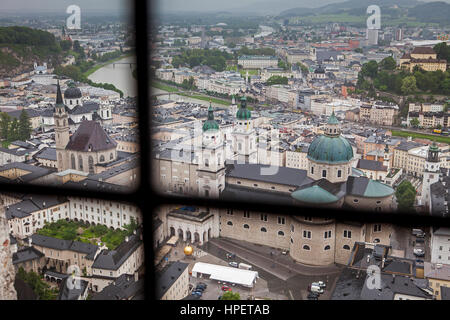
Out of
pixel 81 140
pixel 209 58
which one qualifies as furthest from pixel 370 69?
pixel 81 140

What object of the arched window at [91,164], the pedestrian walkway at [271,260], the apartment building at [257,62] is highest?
the apartment building at [257,62]

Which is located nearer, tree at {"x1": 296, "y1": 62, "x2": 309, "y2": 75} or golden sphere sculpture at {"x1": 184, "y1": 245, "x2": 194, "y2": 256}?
golden sphere sculpture at {"x1": 184, "y1": 245, "x2": 194, "y2": 256}

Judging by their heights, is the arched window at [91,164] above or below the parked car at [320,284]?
above

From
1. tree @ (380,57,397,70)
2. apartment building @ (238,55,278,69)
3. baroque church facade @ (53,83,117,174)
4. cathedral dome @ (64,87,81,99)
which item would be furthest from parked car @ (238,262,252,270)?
apartment building @ (238,55,278,69)

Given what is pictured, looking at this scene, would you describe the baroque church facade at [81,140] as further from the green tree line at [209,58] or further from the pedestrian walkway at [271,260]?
the green tree line at [209,58]

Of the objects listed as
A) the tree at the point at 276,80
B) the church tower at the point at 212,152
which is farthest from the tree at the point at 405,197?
the tree at the point at 276,80

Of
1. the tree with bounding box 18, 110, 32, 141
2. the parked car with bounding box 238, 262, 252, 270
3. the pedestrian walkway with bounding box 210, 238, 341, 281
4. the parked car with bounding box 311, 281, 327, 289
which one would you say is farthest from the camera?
the tree with bounding box 18, 110, 32, 141

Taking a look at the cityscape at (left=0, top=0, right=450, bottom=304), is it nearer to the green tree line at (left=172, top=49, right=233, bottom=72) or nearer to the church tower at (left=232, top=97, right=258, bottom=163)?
the church tower at (left=232, top=97, right=258, bottom=163)

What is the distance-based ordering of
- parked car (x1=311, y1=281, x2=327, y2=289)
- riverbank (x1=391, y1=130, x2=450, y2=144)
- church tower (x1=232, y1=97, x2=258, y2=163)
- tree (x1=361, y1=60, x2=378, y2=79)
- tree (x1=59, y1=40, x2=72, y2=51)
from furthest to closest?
tree (x1=361, y1=60, x2=378, y2=79), riverbank (x1=391, y1=130, x2=450, y2=144), church tower (x1=232, y1=97, x2=258, y2=163), parked car (x1=311, y1=281, x2=327, y2=289), tree (x1=59, y1=40, x2=72, y2=51)
